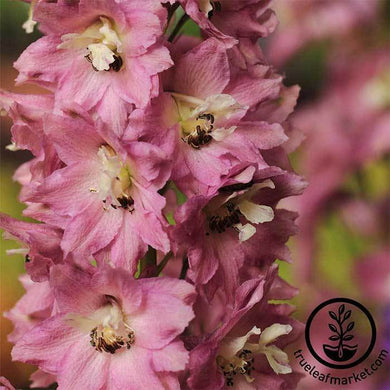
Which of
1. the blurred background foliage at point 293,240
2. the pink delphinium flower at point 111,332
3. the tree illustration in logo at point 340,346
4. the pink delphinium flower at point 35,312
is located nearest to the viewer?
the pink delphinium flower at point 111,332

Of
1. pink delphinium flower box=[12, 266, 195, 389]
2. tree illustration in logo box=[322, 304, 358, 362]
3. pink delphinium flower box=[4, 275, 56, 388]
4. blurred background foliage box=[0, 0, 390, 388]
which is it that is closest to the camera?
pink delphinium flower box=[12, 266, 195, 389]

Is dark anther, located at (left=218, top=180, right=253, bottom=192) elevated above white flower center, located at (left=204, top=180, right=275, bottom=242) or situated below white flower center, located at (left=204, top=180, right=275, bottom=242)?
above

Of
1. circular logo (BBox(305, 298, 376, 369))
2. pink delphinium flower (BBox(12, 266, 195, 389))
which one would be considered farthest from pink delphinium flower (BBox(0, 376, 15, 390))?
circular logo (BBox(305, 298, 376, 369))

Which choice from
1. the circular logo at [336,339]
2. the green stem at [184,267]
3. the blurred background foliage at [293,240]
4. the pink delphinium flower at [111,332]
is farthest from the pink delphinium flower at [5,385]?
the blurred background foliage at [293,240]

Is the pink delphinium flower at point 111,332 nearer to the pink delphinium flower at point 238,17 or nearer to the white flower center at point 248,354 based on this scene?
the white flower center at point 248,354

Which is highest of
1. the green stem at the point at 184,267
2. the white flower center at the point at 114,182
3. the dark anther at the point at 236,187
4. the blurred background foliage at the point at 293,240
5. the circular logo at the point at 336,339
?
the white flower center at the point at 114,182

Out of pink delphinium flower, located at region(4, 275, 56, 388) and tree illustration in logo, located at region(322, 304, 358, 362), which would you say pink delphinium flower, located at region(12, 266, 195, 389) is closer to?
pink delphinium flower, located at region(4, 275, 56, 388)

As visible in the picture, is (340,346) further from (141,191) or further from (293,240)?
(293,240)

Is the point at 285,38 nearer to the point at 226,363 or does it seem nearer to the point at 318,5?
the point at 318,5

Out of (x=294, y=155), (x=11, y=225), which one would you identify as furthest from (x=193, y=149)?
(x=294, y=155)
